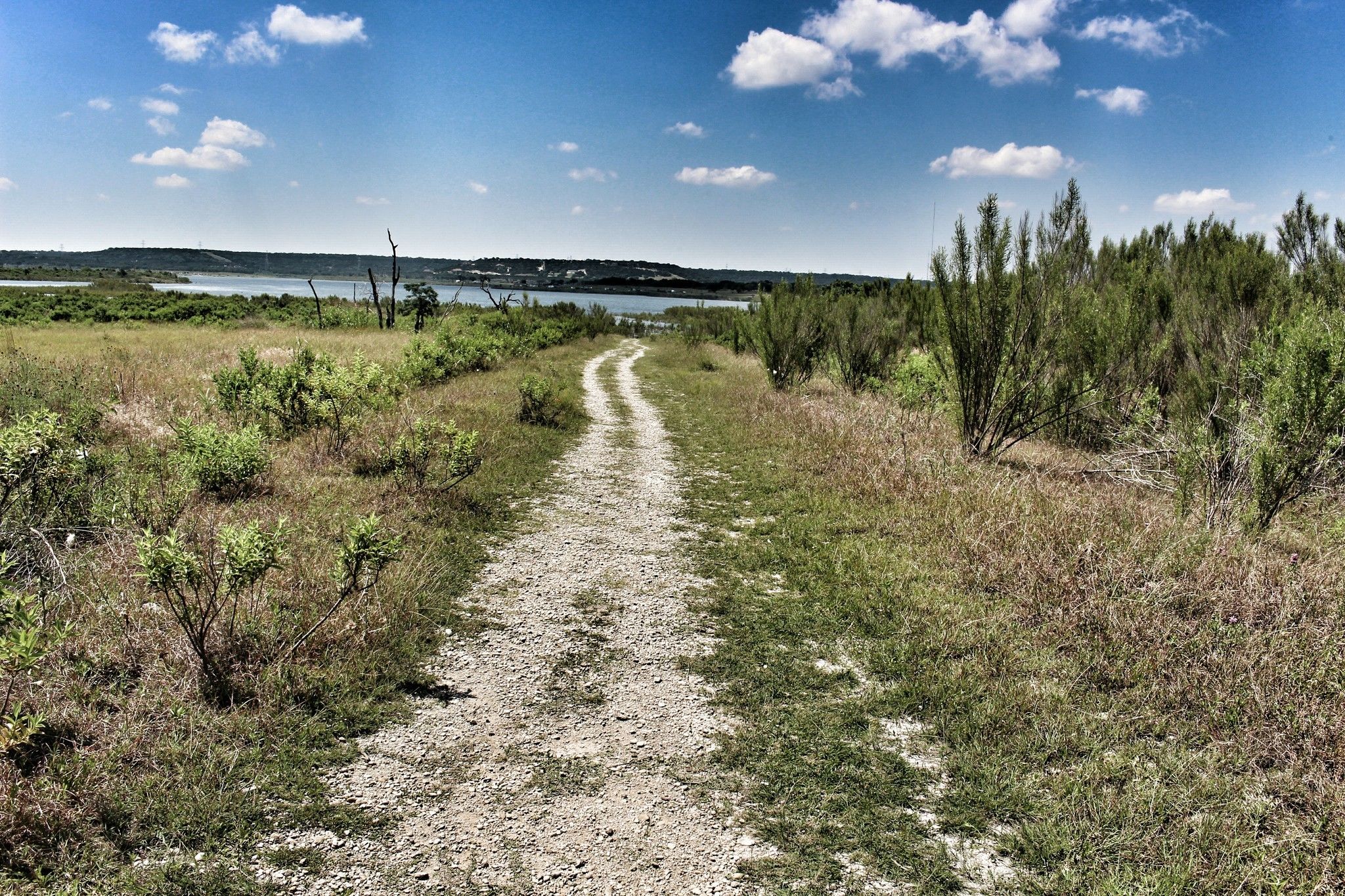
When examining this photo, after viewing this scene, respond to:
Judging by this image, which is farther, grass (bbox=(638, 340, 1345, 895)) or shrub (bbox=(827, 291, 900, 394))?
Result: shrub (bbox=(827, 291, 900, 394))

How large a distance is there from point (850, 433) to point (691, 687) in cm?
652

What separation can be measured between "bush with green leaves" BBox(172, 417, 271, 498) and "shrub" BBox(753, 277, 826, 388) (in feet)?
38.9

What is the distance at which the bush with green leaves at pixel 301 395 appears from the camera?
8250 mm

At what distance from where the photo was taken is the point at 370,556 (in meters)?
3.71

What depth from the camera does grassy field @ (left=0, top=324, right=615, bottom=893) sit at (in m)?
2.38

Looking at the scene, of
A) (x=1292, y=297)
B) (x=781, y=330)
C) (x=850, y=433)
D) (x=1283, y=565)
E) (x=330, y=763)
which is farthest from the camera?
(x=781, y=330)

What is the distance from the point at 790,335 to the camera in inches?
633

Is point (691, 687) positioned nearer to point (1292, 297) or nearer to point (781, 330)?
point (1292, 297)

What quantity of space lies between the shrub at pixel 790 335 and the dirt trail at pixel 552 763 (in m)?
11.5

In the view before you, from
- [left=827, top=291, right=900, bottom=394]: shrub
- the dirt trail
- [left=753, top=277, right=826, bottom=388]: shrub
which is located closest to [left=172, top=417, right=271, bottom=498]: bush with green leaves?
the dirt trail

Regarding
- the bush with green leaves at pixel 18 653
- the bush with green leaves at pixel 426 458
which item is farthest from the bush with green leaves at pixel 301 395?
the bush with green leaves at pixel 18 653

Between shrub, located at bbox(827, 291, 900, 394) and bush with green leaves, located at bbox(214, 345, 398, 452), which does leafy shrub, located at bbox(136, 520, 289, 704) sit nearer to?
bush with green leaves, located at bbox(214, 345, 398, 452)

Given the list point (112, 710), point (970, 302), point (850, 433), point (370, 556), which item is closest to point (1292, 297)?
point (970, 302)

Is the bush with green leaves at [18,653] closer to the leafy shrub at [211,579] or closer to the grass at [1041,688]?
the leafy shrub at [211,579]
